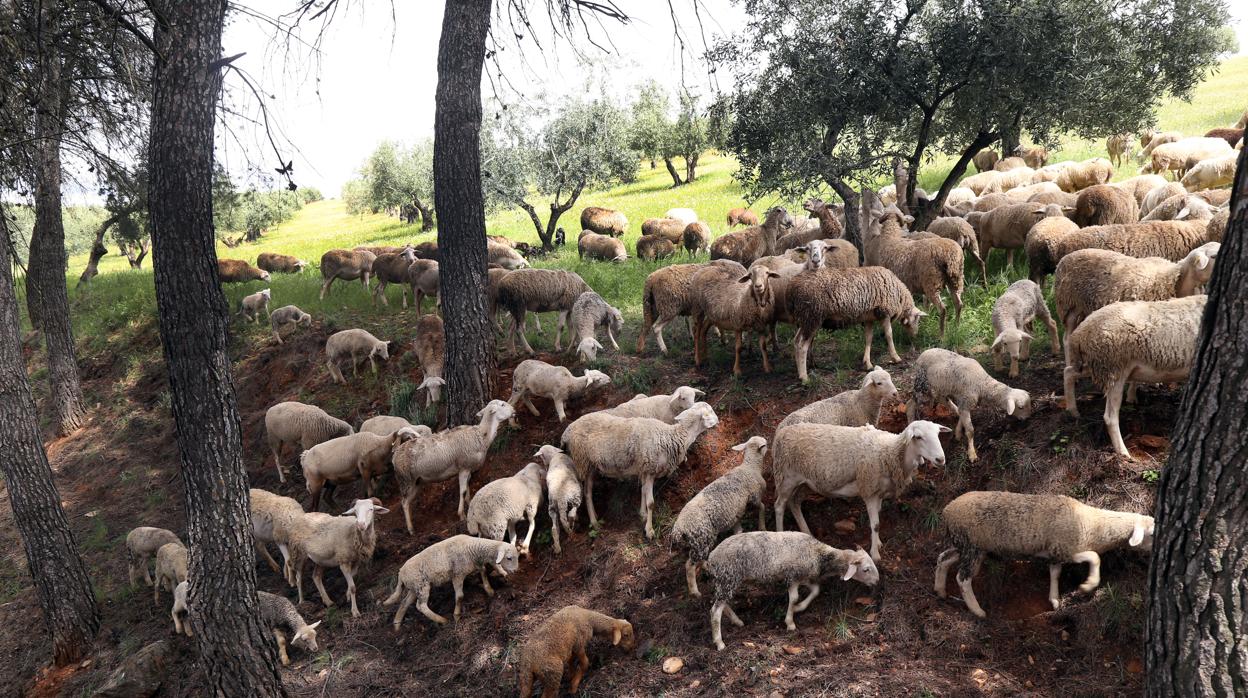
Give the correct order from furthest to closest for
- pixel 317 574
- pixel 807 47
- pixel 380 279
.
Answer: pixel 380 279 < pixel 807 47 < pixel 317 574

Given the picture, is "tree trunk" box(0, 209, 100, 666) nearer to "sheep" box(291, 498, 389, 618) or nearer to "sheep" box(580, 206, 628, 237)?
"sheep" box(291, 498, 389, 618)

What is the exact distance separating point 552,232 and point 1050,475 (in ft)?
58.2

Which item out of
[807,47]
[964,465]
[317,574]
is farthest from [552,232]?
[964,465]

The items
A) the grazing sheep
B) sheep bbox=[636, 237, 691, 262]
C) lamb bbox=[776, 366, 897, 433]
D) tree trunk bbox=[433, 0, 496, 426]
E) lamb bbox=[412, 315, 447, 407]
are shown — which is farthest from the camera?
the grazing sheep

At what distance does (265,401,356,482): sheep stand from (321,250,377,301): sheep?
727cm

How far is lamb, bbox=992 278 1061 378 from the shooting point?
26.9 ft

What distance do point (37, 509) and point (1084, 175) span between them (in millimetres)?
20672

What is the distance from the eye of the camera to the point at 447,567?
304 inches

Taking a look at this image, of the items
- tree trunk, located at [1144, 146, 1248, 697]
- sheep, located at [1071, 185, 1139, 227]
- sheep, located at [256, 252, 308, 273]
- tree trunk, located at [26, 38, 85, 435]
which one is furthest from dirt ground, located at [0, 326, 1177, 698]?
sheep, located at [256, 252, 308, 273]

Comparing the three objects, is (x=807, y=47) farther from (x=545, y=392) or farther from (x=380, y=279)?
(x=380, y=279)

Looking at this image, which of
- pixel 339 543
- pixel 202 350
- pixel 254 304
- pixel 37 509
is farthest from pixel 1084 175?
pixel 37 509

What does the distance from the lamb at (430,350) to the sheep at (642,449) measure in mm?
3807

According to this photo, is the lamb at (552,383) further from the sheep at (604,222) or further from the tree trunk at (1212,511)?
the sheep at (604,222)

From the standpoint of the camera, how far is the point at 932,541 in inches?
272
